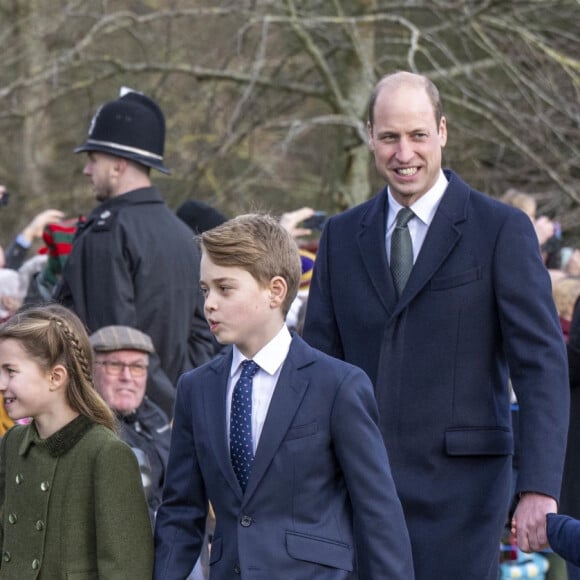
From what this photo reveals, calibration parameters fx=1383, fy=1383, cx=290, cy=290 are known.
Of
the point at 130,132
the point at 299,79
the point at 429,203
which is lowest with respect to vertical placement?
the point at 429,203

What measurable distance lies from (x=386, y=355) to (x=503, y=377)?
0.35 m

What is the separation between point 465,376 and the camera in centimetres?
396

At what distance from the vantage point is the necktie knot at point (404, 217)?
414 centimetres

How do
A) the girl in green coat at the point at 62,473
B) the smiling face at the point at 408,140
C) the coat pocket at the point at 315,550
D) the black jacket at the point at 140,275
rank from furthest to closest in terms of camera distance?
1. the black jacket at the point at 140,275
2. the smiling face at the point at 408,140
3. the girl in green coat at the point at 62,473
4. the coat pocket at the point at 315,550

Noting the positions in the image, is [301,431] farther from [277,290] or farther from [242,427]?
[277,290]

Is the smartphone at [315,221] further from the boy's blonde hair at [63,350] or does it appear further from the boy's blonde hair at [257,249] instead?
the boy's blonde hair at [257,249]

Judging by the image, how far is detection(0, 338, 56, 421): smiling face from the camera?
3.84 m

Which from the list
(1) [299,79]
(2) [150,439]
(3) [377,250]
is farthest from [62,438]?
(1) [299,79]

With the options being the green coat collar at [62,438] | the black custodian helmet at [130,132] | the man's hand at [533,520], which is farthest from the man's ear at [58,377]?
the black custodian helmet at [130,132]

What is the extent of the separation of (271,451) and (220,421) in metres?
0.18

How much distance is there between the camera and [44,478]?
377 cm

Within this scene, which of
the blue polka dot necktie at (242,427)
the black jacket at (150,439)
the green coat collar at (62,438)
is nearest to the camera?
the blue polka dot necktie at (242,427)

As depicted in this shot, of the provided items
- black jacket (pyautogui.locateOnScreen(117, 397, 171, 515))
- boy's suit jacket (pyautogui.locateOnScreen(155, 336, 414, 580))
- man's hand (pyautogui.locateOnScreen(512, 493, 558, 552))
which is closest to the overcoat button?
boy's suit jacket (pyautogui.locateOnScreen(155, 336, 414, 580))

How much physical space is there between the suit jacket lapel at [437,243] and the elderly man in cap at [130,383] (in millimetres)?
1700
